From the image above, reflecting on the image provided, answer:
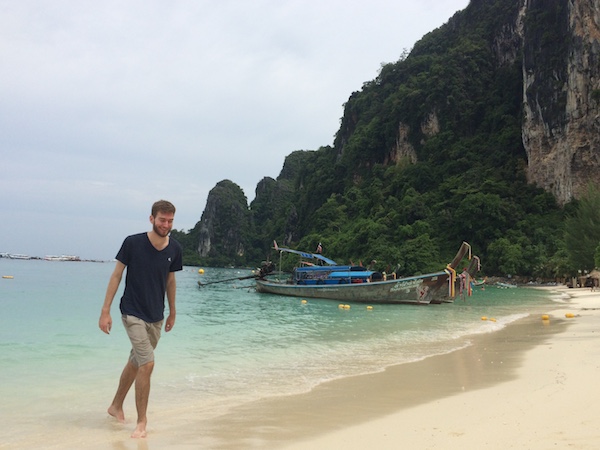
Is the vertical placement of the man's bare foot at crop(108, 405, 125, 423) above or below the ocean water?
above

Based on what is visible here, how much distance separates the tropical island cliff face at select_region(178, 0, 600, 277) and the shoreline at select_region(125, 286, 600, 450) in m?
39.1

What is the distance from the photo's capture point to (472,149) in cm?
7131

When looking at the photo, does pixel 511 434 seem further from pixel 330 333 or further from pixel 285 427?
pixel 330 333

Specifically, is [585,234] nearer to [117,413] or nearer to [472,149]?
[472,149]

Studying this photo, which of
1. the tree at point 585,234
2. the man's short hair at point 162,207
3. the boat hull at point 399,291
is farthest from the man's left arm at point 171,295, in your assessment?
the tree at point 585,234

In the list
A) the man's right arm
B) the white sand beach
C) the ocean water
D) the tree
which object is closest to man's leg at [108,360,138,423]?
the ocean water

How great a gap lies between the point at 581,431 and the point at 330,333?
9458 mm

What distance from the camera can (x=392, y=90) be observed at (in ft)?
A: 304

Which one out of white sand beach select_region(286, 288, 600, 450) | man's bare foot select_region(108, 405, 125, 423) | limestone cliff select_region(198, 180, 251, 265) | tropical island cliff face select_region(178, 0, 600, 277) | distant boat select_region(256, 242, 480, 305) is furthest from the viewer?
limestone cliff select_region(198, 180, 251, 265)

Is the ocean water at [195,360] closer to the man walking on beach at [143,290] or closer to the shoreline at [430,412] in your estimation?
the shoreline at [430,412]

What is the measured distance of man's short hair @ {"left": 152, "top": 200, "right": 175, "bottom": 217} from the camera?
13.6ft

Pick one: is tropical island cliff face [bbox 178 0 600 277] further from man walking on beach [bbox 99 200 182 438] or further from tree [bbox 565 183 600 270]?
man walking on beach [bbox 99 200 182 438]

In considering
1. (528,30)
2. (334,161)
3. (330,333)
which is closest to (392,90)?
(334,161)

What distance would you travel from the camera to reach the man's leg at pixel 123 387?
4344 mm
